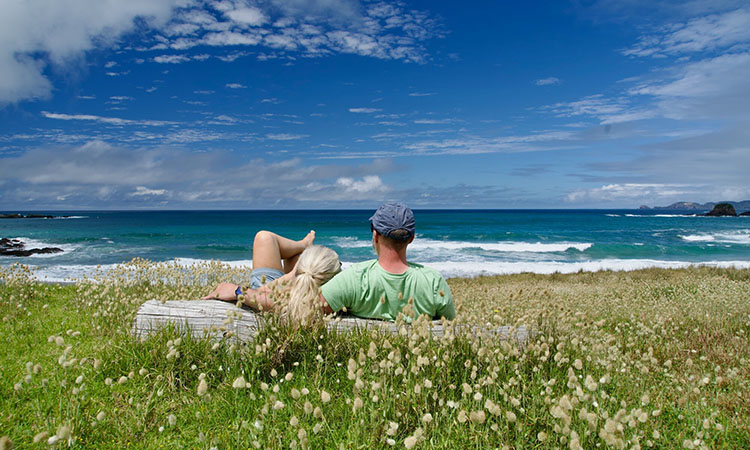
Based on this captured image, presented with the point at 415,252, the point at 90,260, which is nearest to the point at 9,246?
the point at 90,260

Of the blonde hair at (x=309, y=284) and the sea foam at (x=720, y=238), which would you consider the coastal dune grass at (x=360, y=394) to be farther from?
the sea foam at (x=720, y=238)

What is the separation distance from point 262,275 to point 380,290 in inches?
65.9

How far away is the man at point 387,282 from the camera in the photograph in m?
3.96

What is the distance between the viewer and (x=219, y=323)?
372 centimetres

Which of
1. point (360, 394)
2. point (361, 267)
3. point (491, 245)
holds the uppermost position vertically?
→ point (361, 267)

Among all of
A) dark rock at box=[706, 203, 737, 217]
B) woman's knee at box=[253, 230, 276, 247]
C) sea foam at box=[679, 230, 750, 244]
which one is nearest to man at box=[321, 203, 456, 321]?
woman's knee at box=[253, 230, 276, 247]

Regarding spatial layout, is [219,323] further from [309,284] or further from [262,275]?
[262,275]

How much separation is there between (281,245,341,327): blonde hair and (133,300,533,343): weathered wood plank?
224 millimetres

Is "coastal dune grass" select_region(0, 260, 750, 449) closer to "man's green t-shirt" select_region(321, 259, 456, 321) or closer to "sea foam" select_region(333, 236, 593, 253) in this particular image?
"man's green t-shirt" select_region(321, 259, 456, 321)

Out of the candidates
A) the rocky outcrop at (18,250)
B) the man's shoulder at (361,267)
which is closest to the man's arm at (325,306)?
the man's shoulder at (361,267)

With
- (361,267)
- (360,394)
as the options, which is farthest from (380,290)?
(360,394)

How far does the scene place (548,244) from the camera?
40.4 m

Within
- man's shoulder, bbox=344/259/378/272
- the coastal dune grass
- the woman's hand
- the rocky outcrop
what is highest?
man's shoulder, bbox=344/259/378/272

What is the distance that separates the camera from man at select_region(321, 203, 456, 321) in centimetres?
396
